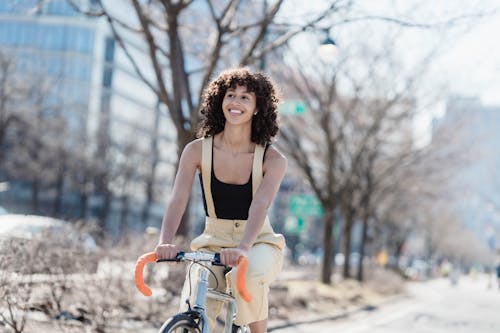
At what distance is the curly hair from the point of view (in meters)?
3.78

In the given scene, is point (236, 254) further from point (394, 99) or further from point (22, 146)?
point (22, 146)

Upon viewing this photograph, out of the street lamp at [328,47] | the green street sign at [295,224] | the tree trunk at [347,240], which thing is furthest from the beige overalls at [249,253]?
the tree trunk at [347,240]

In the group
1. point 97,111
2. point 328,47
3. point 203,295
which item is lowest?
point 203,295

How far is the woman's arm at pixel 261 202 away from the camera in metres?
3.19

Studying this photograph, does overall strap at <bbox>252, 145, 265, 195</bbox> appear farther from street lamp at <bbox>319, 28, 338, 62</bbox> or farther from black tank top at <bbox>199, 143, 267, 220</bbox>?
street lamp at <bbox>319, 28, 338, 62</bbox>

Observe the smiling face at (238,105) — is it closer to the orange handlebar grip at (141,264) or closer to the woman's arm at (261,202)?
the woman's arm at (261,202)

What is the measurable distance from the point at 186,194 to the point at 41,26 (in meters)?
55.7

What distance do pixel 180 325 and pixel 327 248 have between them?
1927cm

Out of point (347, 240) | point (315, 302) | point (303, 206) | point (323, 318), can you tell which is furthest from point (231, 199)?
point (347, 240)

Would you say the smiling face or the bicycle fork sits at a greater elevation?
the smiling face

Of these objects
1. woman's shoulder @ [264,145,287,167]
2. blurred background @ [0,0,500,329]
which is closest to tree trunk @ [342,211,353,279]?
blurred background @ [0,0,500,329]

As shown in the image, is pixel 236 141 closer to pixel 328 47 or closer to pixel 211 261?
pixel 211 261

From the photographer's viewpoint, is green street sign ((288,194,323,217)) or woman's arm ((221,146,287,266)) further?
green street sign ((288,194,323,217))

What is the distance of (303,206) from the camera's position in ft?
71.6
